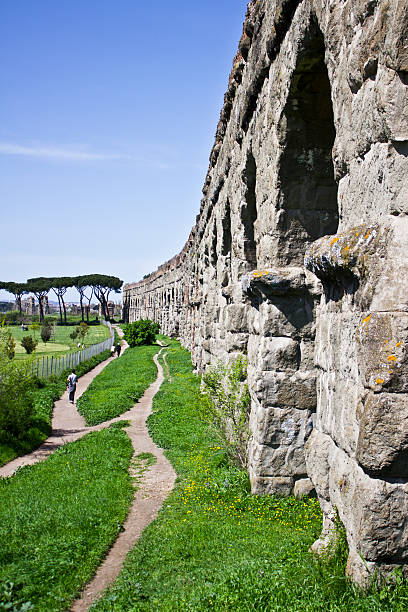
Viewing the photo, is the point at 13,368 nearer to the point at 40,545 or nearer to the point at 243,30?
the point at 40,545

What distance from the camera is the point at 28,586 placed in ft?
14.4

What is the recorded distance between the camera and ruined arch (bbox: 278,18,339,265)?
16.1 ft

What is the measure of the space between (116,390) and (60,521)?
1058 centimetres

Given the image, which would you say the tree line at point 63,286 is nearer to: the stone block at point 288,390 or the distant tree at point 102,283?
the distant tree at point 102,283

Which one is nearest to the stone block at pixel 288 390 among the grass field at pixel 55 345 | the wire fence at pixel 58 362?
the wire fence at pixel 58 362

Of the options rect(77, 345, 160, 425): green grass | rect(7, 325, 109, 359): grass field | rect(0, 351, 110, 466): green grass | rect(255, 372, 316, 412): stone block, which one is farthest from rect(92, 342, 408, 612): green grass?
rect(7, 325, 109, 359): grass field

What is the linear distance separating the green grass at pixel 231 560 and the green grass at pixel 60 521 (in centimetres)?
46

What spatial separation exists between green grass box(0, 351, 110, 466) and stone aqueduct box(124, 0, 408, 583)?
597cm

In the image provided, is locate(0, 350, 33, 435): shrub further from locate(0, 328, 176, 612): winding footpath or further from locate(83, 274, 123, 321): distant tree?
locate(83, 274, 123, 321): distant tree

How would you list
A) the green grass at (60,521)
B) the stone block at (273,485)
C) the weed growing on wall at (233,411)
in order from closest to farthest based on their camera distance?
the green grass at (60,521) < the stone block at (273,485) < the weed growing on wall at (233,411)

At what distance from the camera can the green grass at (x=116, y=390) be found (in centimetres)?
1341

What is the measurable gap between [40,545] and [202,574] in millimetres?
1973

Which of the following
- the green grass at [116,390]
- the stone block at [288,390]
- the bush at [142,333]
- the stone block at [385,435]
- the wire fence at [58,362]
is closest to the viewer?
the stone block at [385,435]

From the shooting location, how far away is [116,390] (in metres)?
16.3
